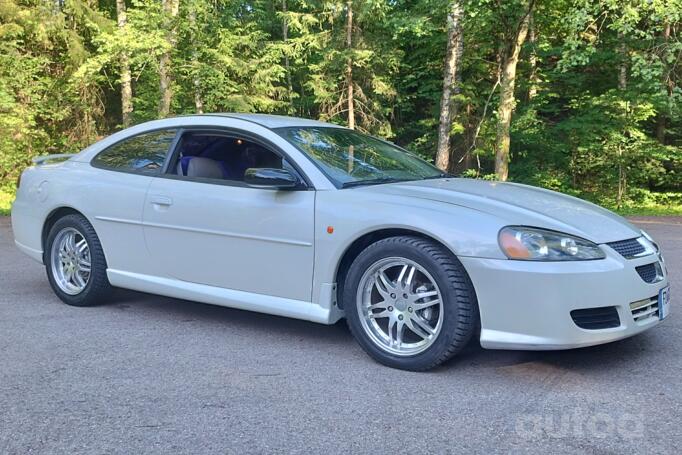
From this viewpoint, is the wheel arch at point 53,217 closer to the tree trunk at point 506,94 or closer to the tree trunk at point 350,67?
the tree trunk at point 506,94

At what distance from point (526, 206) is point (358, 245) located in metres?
1.05

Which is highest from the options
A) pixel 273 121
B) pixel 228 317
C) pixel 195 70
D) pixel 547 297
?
pixel 195 70

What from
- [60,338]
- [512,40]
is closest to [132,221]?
[60,338]

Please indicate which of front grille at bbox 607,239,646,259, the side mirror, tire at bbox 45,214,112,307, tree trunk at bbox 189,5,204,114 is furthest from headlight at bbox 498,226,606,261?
tree trunk at bbox 189,5,204,114

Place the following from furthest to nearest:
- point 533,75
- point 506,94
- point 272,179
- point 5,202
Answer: point 533,75
point 5,202
point 506,94
point 272,179

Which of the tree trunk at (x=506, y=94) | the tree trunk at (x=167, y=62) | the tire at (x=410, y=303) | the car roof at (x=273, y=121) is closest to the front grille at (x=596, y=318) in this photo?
the tire at (x=410, y=303)

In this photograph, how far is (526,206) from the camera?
3748 millimetres

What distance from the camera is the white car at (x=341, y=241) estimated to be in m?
3.37

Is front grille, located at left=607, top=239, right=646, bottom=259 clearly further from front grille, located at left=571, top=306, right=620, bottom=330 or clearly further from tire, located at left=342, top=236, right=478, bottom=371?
tire, located at left=342, top=236, right=478, bottom=371

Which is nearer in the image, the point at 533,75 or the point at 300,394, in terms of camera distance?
the point at 300,394

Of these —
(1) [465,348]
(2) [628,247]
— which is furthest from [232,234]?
(2) [628,247]

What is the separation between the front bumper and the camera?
328cm

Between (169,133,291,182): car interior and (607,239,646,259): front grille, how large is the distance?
2.34 metres

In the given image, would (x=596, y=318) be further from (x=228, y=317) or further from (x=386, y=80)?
(x=386, y=80)
